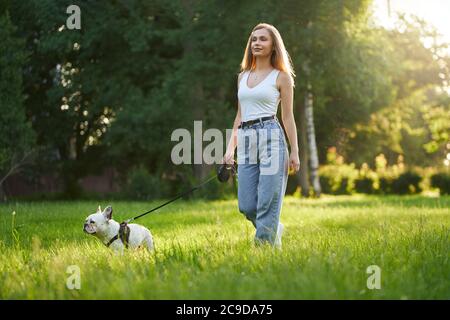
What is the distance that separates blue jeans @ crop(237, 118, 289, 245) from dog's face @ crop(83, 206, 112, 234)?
5.47 ft

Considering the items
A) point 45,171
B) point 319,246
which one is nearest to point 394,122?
point 45,171

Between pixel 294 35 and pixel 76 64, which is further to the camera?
pixel 76 64

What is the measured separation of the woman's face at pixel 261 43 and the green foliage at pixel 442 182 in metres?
23.5

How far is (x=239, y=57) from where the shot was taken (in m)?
21.9

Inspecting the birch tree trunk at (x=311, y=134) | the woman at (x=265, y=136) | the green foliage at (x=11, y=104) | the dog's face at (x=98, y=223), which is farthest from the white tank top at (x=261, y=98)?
the birch tree trunk at (x=311, y=134)

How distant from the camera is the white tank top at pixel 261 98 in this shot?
20.3ft

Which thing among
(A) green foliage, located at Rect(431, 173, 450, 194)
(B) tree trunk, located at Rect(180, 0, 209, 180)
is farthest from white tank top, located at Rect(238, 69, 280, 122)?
(A) green foliage, located at Rect(431, 173, 450, 194)

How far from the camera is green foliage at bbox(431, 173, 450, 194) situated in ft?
91.1

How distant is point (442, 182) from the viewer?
27859 millimetres

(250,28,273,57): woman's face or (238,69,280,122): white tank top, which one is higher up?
(250,28,273,57): woman's face

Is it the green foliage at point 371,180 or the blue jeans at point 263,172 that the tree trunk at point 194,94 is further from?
the blue jeans at point 263,172

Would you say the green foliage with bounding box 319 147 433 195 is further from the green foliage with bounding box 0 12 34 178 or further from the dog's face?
the dog's face
